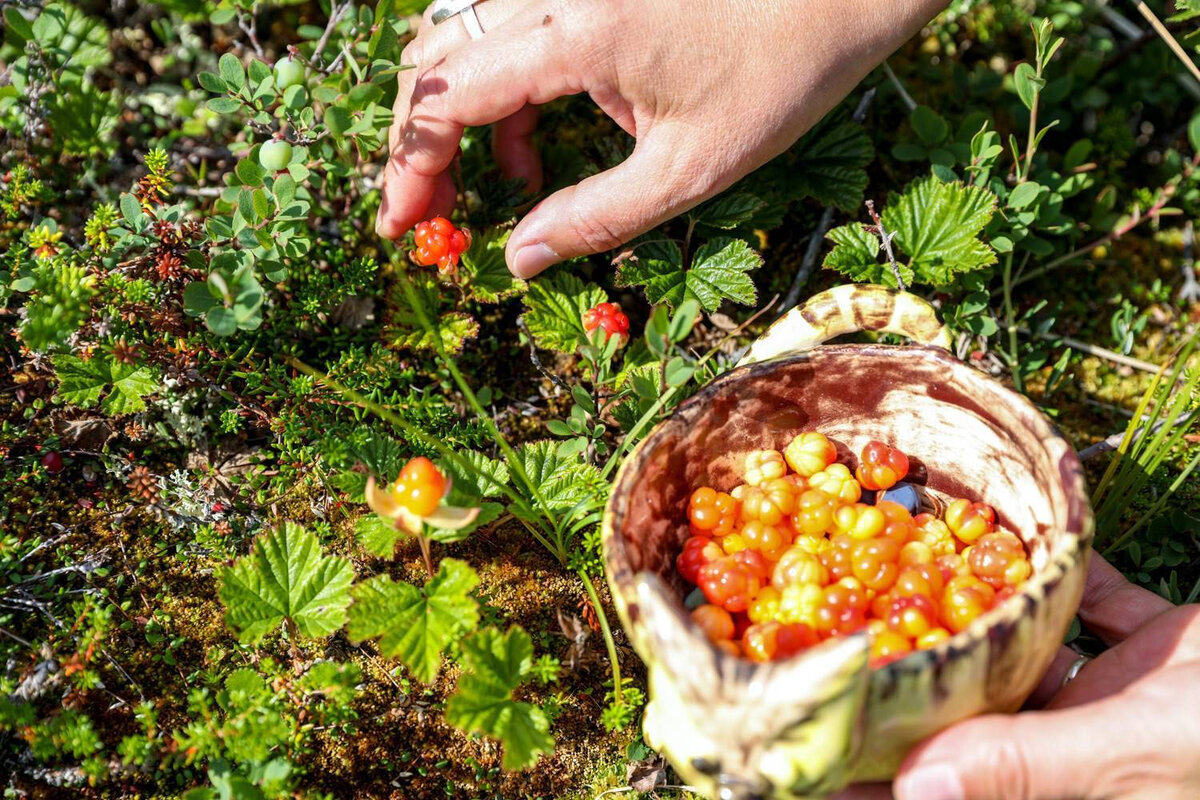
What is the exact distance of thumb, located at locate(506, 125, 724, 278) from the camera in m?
2.34

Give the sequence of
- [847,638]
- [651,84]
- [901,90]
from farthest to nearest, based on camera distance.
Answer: [901,90] < [651,84] < [847,638]

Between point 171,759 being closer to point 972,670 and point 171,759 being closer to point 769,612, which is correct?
point 769,612

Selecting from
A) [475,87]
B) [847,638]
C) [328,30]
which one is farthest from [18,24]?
[847,638]

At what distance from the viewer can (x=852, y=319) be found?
2123 millimetres

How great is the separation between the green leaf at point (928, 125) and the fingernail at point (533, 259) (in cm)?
137

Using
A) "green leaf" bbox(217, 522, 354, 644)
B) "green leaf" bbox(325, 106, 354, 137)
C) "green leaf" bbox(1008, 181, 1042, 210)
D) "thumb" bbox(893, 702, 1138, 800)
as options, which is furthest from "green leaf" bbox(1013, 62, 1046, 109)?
"green leaf" bbox(217, 522, 354, 644)

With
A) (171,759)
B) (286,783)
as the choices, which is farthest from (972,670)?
(171,759)

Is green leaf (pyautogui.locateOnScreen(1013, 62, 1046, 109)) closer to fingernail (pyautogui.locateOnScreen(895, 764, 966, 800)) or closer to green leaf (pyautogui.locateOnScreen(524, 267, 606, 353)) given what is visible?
green leaf (pyautogui.locateOnScreen(524, 267, 606, 353))

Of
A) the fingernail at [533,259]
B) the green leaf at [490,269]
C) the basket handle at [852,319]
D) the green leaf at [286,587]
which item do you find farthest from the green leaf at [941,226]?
the green leaf at [286,587]

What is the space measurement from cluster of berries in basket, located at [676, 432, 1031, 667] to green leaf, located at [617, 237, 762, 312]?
609 mm

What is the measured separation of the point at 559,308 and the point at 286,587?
1087mm

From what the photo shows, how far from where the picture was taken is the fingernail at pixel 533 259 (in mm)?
2465

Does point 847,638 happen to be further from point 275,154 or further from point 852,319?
point 275,154

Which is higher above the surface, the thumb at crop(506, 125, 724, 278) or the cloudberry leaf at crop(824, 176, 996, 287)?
the thumb at crop(506, 125, 724, 278)
